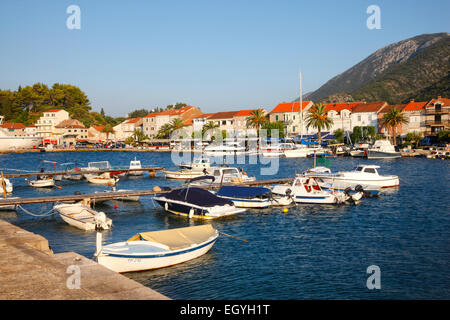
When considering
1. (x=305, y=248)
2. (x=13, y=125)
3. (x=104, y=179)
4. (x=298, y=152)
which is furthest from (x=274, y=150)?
(x=13, y=125)

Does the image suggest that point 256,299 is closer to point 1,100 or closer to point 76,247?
point 76,247

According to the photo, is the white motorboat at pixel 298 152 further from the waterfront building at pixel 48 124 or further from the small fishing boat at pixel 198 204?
the waterfront building at pixel 48 124

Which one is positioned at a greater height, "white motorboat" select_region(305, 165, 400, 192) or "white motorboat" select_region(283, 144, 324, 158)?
"white motorboat" select_region(283, 144, 324, 158)

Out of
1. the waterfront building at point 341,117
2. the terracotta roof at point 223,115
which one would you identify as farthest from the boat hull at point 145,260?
the terracotta roof at point 223,115

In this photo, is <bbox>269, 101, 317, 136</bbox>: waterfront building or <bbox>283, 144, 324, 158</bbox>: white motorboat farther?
<bbox>269, 101, 317, 136</bbox>: waterfront building

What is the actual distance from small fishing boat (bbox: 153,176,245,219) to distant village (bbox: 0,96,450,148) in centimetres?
8792

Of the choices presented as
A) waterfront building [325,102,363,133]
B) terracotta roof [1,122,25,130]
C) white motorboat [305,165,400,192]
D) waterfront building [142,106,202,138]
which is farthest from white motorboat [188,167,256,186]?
terracotta roof [1,122,25,130]

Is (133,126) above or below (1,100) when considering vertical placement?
below

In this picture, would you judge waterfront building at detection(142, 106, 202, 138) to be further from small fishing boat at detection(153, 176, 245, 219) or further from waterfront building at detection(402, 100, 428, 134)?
small fishing boat at detection(153, 176, 245, 219)

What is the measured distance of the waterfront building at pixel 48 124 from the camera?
175875mm

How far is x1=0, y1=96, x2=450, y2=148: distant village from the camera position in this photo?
361ft

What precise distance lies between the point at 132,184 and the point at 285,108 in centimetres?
8898

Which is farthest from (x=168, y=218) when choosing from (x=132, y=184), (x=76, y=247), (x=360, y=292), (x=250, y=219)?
(x=132, y=184)

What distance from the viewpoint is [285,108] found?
136 meters
